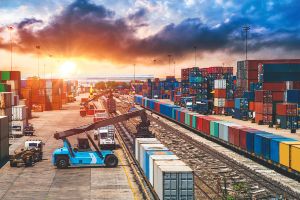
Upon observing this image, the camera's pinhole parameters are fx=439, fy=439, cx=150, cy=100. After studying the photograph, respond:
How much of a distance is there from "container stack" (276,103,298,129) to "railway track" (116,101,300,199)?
26.4m

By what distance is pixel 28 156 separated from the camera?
4328 cm

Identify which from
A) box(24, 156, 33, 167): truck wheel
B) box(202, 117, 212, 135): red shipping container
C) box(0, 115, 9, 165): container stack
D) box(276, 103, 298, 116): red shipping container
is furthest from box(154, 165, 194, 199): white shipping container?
box(276, 103, 298, 116): red shipping container

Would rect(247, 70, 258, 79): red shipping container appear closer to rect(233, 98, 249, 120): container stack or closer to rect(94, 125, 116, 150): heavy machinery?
rect(233, 98, 249, 120): container stack

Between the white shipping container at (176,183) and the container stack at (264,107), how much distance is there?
62.9 metres

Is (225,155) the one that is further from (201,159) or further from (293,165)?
(293,165)

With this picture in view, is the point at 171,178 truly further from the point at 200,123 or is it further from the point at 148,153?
the point at 200,123

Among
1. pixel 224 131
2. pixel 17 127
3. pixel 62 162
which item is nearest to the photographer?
pixel 62 162

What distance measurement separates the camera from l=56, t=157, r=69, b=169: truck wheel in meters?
40.9

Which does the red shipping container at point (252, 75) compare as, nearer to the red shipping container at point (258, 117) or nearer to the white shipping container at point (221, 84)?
the white shipping container at point (221, 84)

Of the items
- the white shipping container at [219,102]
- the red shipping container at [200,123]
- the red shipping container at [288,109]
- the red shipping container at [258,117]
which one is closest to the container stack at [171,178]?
the red shipping container at [200,123]

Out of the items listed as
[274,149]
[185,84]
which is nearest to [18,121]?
[274,149]

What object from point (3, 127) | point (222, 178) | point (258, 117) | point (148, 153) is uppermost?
point (3, 127)

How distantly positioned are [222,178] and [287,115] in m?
→ 46.0

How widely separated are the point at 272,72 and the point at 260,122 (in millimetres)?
24979
